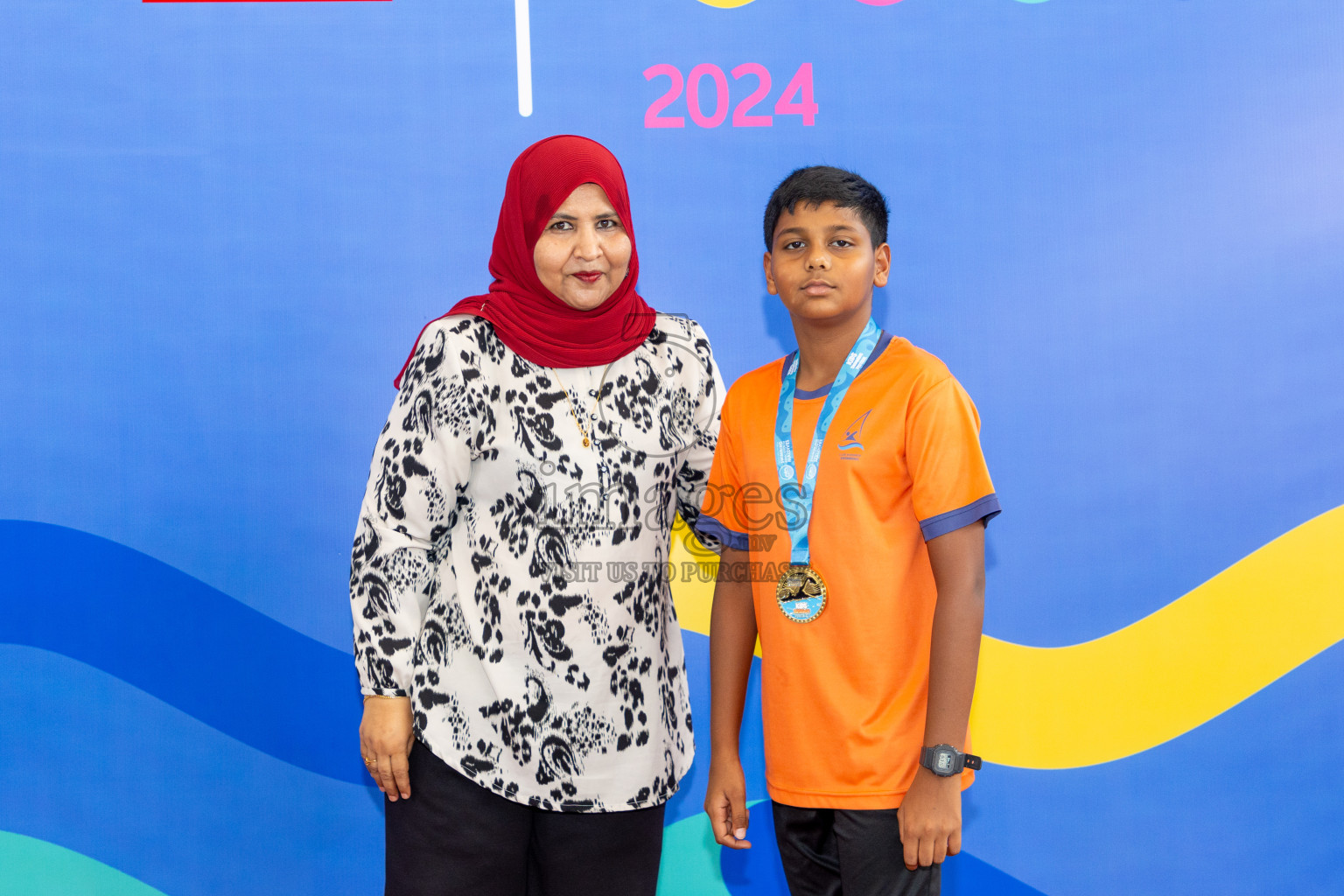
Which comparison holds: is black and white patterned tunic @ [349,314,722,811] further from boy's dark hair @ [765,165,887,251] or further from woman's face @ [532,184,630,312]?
boy's dark hair @ [765,165,887,251]

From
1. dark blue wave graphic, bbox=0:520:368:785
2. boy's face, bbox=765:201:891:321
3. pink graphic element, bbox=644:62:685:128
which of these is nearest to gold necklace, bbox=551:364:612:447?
boy's face, bbox=765:201:891:321

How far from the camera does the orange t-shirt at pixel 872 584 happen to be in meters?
1.42

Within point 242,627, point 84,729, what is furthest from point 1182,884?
point 84,729

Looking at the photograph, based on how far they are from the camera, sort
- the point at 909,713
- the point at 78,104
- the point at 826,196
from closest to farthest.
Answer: the point at 909,713 → the point at 826,196 → the point at 78,104

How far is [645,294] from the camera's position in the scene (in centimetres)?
244

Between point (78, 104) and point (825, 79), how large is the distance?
1.79 meters

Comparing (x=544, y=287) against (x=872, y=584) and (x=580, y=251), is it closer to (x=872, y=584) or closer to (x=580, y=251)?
(x=580, y=251)

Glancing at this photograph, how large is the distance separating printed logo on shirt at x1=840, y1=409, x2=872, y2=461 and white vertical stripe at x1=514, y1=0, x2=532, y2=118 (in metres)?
1.34

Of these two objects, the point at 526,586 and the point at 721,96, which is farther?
the point at 721,96

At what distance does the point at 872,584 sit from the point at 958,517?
0.53 feet

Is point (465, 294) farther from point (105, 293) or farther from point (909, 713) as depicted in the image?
point (909, 713)

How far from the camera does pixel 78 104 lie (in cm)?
234

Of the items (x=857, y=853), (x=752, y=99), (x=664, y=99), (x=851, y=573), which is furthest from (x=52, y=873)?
(x=752, y=99)

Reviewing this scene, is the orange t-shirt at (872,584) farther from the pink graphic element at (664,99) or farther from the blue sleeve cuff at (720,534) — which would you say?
the pink graphic element at (664,99)
